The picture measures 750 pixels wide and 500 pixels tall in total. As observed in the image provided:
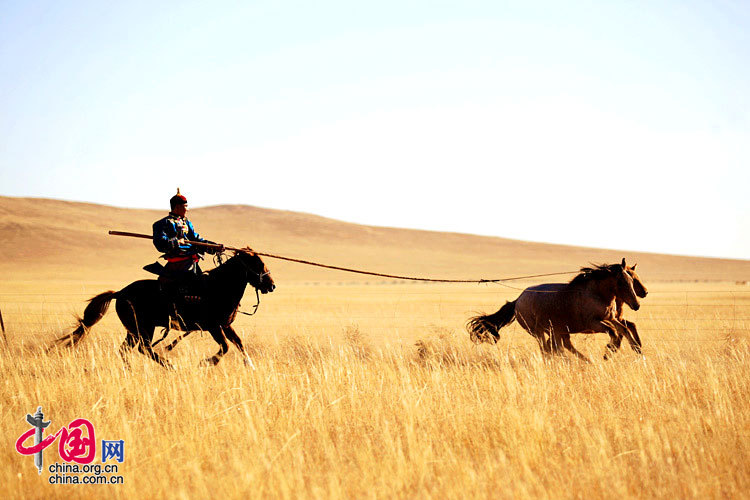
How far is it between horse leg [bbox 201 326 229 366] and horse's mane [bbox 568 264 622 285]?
5.15m

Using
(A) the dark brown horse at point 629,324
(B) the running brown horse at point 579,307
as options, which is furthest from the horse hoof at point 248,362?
(A) the dark brown horse at point 629,324

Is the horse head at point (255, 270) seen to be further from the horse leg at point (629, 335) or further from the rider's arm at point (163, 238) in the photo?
the horse leg at point (629, 335)

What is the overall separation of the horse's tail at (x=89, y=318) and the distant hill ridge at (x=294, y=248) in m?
43.5

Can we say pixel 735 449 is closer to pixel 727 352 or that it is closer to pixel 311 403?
pixel 311 403

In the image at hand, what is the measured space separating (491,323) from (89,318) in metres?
5.98

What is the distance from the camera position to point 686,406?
18.4ft

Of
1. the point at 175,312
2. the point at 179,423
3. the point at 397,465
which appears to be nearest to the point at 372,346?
the point at 175,312

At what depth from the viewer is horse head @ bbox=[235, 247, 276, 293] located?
325 inches

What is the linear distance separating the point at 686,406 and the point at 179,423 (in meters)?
4.39

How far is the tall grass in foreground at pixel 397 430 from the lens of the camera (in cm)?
391

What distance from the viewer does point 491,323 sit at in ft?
33.3

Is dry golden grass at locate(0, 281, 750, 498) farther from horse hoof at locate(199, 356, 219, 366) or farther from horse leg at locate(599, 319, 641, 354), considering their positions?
horse leg at locate(599, 319, 641, 354)

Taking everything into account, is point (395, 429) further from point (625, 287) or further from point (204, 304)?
point (625, 287)
